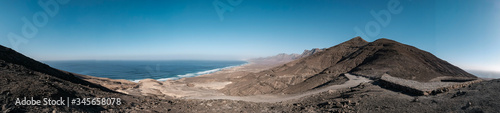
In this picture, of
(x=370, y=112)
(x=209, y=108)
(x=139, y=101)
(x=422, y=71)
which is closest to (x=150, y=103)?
(x=139, y=101)

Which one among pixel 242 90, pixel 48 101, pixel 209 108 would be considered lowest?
pixel 242 90

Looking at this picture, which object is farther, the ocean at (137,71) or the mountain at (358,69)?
the ocean at (137,71)

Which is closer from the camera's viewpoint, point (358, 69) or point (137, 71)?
point (358, 69)

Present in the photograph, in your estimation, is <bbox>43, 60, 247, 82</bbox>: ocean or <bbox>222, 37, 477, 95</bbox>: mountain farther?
<bbox>43, 60, 247, 82</bbox>: ocean

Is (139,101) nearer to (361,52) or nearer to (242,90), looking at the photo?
(242,90)

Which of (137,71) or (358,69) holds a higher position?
(358,69)

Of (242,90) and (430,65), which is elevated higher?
(430,65)

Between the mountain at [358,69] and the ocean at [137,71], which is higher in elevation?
the mountain at [358,69]

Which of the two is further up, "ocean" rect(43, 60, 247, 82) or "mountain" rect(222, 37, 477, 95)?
"mountain" rect(222, 37, 477, 95)
